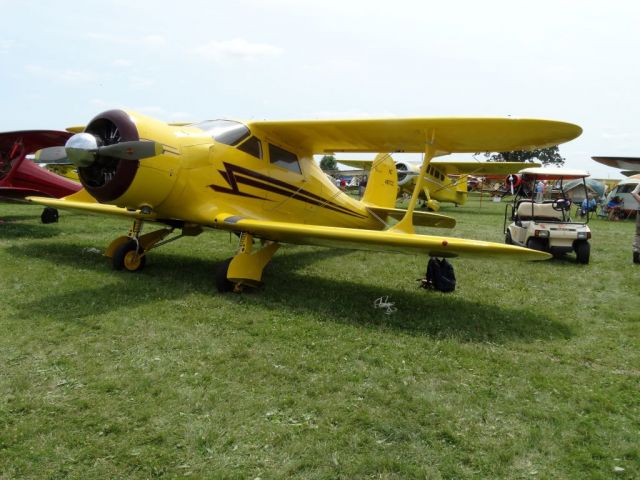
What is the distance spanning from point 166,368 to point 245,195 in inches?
129

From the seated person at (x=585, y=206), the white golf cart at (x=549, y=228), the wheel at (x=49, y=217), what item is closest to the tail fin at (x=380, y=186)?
the white golf cart at (x=549, y=228)

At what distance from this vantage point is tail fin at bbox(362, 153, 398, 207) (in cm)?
998

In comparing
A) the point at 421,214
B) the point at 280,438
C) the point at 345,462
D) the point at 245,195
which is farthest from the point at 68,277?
the point at 421,214

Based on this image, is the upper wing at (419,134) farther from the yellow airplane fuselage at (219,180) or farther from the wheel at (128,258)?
the wheel at (128,258)

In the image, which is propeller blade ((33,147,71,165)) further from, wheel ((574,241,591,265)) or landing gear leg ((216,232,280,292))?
wheel ((574,241,591,265))

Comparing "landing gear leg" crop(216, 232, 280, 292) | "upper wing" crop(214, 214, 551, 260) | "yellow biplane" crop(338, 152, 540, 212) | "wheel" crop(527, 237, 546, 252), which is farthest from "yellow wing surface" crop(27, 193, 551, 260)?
"yellow biplane" crop(338, 152, 540, 212)

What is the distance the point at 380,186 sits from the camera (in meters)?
10.1

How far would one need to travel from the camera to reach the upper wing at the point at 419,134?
5.50 meters

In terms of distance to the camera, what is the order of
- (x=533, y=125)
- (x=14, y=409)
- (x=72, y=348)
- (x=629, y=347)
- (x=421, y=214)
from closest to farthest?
(x=14, y=409)
(x=72, y=348)
(x=629, y=347)
(x=533, y=125)
(x=421, y=214)

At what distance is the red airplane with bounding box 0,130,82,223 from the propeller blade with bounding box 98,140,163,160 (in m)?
6.04

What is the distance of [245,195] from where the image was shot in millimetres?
6594

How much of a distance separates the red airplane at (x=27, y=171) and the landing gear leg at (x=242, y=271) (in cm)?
649

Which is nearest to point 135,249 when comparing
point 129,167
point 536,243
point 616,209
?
point 129,167

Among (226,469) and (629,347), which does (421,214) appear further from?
(226,469)
